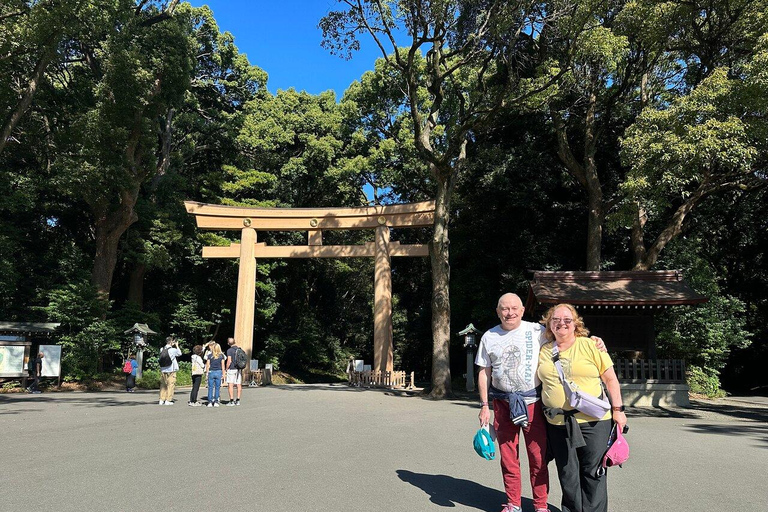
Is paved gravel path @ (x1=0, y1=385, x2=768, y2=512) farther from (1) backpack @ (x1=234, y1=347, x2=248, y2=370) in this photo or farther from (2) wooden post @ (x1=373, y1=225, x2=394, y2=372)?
(2) wooden post @ (x1=373, y1=225, x2=394, y2=372)

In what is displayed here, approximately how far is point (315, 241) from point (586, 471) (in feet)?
58.0

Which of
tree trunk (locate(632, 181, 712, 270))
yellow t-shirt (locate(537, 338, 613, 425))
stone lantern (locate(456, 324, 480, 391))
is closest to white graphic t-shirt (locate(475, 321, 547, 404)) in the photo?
yellow t-shirt (locate(537, 338, 613, 425))

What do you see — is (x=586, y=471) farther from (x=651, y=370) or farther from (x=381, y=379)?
(x=381, y=379)

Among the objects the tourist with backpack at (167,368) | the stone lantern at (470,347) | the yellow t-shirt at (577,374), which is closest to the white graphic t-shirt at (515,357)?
the yellow t-shirt at (577,374)

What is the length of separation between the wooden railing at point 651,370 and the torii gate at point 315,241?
812 cm

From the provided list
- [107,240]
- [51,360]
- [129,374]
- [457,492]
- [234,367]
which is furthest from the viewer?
[107,240]

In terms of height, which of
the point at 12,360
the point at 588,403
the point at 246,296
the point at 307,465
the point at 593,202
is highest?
the point at 593,202

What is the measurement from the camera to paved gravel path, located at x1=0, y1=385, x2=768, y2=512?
3.92 m

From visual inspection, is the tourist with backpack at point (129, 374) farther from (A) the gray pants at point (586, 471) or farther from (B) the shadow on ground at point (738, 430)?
(A) the gray pants at point (586, 471)

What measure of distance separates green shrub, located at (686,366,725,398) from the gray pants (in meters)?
16.6

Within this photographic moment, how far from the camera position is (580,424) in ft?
10.6

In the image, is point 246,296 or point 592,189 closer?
point 592,189

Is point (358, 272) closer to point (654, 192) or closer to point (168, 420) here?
point (654, 192)

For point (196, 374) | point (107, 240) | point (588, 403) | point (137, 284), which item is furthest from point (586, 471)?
point (137, 284)
